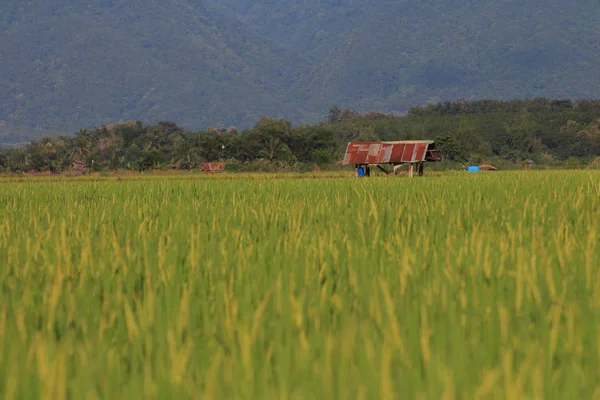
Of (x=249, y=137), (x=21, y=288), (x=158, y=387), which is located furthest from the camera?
(x=249, y=137)

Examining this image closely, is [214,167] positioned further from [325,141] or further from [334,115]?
[334,115]

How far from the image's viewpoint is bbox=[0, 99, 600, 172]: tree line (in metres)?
91.2

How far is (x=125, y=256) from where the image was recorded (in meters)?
3.99

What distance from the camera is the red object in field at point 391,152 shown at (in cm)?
3566

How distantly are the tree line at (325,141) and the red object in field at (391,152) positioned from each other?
2560cm

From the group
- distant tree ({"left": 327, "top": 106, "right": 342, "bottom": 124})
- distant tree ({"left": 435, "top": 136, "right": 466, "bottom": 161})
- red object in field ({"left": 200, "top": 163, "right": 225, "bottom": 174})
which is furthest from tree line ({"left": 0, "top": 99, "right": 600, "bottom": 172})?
distant tree ({"left": 327, "top": 106, "right": 342, "bottom": 124})

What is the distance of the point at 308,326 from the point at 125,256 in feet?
6.00

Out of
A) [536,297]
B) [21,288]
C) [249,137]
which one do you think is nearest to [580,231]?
[536,297]

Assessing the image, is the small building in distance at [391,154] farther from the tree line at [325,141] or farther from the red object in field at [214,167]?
the red object in field at [214,167]

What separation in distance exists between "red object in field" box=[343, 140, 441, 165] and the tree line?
84.0 ft

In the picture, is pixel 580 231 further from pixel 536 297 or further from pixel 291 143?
pixel 291 143

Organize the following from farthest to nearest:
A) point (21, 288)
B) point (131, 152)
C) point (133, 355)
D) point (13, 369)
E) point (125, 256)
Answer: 1. point (131, 152)
2. point (125, 256)
3. point (21, 288)
4. point (133, 355)
5. point (13, 369)

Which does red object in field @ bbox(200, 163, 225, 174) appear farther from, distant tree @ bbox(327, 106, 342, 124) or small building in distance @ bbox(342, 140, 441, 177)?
distant tree @ bbox(327, 106, 342, 124)

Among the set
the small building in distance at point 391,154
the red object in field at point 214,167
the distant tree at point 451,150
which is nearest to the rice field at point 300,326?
the small building in distance at point 391,154
